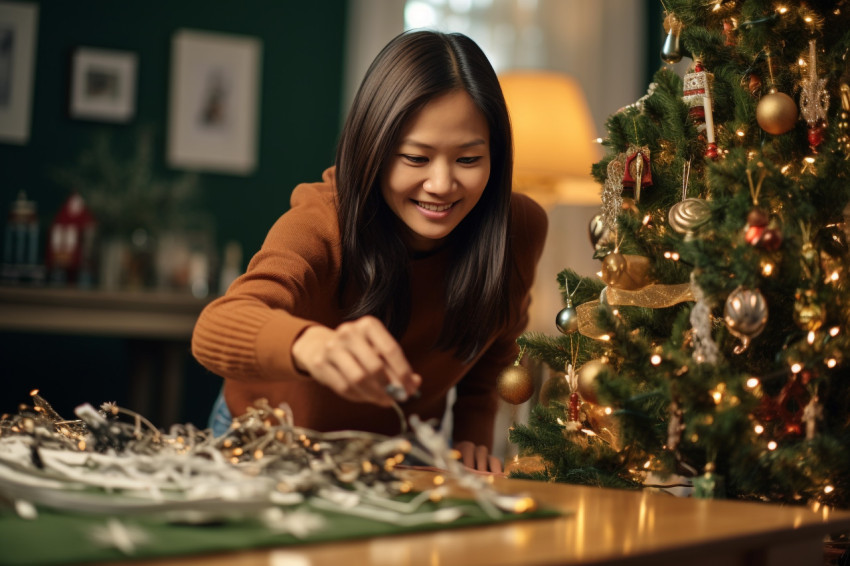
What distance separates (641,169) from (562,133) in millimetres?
1720

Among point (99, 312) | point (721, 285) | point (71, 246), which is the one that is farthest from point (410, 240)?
point (71, 246)

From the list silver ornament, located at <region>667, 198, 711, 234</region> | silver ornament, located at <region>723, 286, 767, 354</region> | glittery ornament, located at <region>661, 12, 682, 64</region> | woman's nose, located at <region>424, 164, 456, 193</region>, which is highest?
glittery ornament, located at <region>661, 12, 682, 64</region>

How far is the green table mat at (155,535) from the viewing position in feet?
1.91

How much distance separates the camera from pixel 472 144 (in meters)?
1.32

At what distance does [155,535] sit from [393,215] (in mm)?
882

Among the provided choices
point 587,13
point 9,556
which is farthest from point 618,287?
point 587,13

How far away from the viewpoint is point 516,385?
1.35 meters

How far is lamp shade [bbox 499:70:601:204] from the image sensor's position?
2.91 meters

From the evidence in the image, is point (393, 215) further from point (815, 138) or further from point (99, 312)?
point (99, 312)

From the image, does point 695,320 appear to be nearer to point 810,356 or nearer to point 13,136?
point 810,356

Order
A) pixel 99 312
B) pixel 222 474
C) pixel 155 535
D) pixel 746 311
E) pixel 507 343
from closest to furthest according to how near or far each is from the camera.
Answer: pixel 155 535
pixel 222 474
pixel 746 311
pixel 507 343
pixel 99 312

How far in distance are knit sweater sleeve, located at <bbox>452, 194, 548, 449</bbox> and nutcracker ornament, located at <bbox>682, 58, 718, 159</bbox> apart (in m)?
0.42

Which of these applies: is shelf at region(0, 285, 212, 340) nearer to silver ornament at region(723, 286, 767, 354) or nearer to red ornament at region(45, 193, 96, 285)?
red ornament at region(45, 193, 96, 285)

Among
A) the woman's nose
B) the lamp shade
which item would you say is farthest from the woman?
the lamp shade
